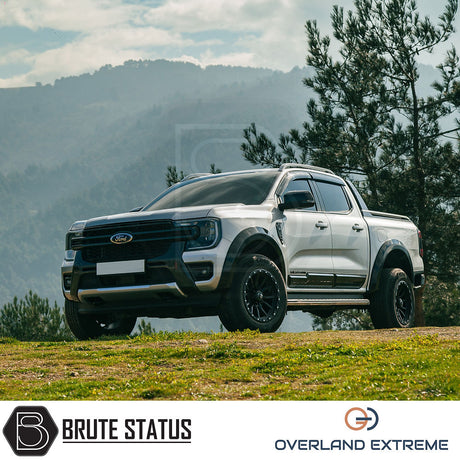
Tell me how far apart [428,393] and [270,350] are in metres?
2.26

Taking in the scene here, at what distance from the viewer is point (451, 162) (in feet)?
67.3

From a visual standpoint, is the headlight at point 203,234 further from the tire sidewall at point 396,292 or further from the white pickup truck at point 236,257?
the tire sidewall at point 396,292

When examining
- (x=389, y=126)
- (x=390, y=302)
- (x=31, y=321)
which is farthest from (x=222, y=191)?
(x=31, y=321)

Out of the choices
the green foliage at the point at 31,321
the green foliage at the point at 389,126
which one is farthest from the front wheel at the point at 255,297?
the green foliage at the point at 31,321

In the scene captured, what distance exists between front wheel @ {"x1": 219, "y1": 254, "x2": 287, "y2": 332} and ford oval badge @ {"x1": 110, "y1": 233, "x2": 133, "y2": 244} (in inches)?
47.9

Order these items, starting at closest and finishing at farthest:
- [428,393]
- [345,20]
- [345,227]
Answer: [428,393]
[345,227]
[345,20]

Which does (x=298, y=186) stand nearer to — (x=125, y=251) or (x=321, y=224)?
(x=321, y=224)

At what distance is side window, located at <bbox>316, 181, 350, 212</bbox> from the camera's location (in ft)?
33.1

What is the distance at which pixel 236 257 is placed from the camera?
26.3ft

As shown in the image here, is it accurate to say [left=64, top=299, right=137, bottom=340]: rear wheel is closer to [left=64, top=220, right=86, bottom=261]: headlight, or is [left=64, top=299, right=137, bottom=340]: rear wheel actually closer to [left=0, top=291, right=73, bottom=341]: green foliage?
[left=64, top=220, right=86, bottom=261]: headlight

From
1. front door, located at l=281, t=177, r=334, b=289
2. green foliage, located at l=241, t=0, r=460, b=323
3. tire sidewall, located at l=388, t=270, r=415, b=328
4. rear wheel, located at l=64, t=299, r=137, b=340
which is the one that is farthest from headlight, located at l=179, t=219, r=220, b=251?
green foliage, located at l=241, t=0, r=460, b=323

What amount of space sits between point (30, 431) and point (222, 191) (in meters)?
5.41

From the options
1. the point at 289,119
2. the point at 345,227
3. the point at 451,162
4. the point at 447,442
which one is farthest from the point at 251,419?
the point at 289,119

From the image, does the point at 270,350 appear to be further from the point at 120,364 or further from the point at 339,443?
the point at 339,443
